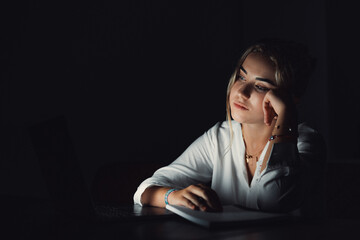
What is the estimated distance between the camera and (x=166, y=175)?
4.66ft

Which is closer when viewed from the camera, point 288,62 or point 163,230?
point 163,230

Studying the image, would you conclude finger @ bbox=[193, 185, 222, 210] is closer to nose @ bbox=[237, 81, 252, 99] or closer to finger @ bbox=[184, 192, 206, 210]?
finger @ bbox=[184, 192, 206, 210]

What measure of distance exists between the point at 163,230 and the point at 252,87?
0.73 m

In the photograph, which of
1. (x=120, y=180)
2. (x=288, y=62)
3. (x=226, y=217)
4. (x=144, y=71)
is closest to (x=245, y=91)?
(x=288, y=62)

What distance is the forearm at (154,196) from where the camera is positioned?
1.14m

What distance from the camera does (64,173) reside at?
820mm

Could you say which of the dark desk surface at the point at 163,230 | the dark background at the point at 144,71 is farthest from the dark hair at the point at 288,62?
the dark background at the point at 144,71

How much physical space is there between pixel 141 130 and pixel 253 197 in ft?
3.64

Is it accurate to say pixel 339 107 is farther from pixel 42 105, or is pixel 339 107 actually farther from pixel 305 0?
pixel 42 105

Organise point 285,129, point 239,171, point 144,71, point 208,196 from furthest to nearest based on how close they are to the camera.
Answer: point 144,71
point 239,171
point 285,129
point 208,196

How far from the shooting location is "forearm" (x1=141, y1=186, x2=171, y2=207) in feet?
3.73

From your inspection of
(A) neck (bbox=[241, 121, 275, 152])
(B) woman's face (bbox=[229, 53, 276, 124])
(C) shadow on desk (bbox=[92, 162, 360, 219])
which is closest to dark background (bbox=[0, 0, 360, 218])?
(C) shadow on desk (bbox=[92, 162, 360, 219])

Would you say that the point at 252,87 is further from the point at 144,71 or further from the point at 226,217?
the point at 144,71

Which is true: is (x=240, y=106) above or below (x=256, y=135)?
above
